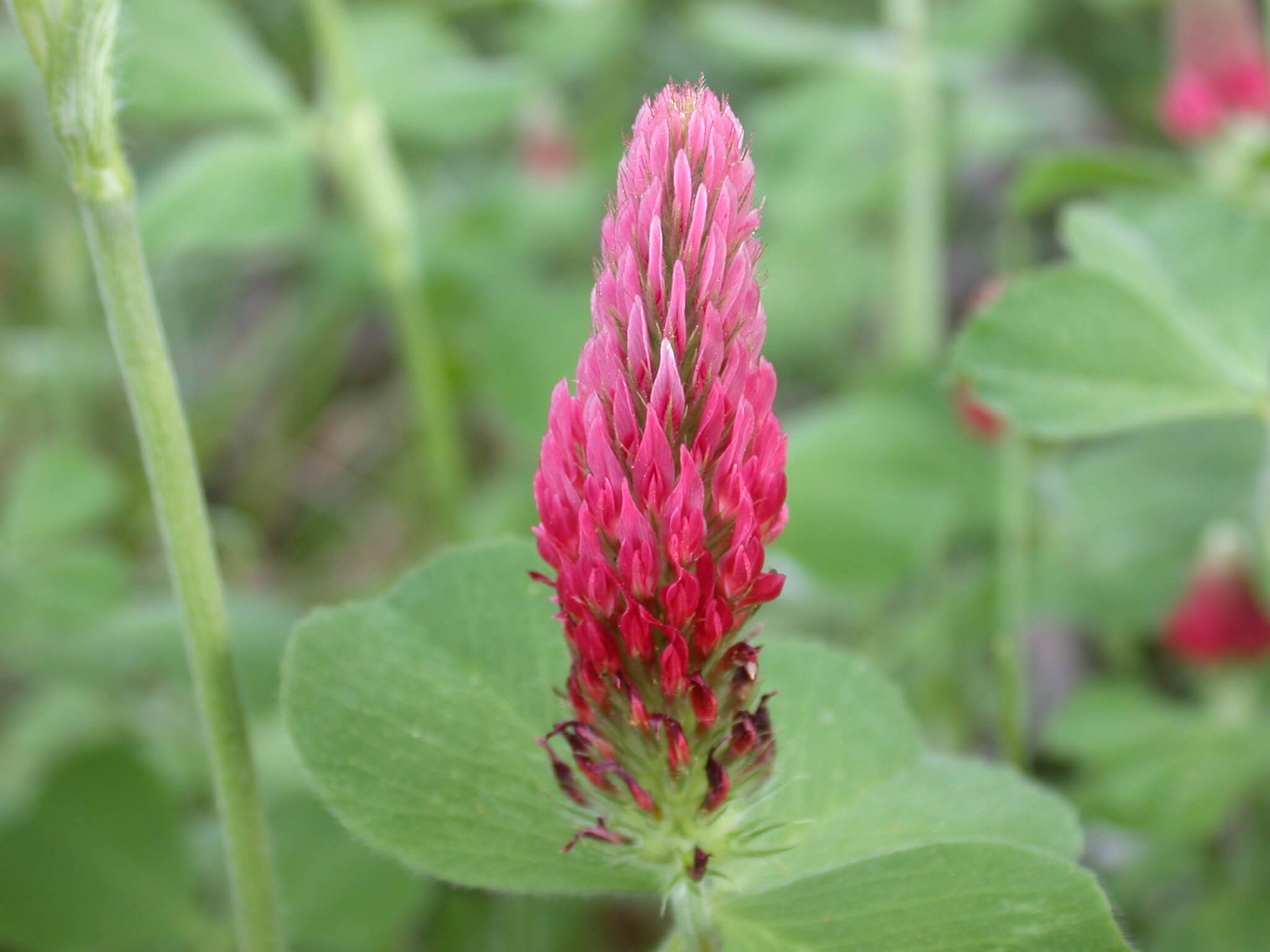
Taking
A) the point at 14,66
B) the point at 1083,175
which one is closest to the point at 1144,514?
the point at 1083,175

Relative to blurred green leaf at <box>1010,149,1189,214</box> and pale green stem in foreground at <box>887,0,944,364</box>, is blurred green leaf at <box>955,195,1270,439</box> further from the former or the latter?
pale green stem in foreground at <box>887,0,944,364</box>

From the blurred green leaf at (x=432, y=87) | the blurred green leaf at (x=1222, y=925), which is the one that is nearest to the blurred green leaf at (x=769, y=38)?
the blurred green leaf at (x=432, y=87)

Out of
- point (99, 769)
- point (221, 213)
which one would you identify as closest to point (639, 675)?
point (99, 769)

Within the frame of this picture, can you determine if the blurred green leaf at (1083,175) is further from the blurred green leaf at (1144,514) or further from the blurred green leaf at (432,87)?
the blurred green leaf at (432,87)

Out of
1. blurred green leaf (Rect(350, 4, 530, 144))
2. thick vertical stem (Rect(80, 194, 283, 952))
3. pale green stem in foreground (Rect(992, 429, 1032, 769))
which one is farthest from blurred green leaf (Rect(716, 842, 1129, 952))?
blurred green leaf (Rect(350, 4, 530, 144))

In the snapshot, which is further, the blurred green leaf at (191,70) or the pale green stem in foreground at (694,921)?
the blurred green leaf at (191,70)

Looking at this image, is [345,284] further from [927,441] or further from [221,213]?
[927,441]

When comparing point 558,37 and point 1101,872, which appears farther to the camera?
point 558,37
